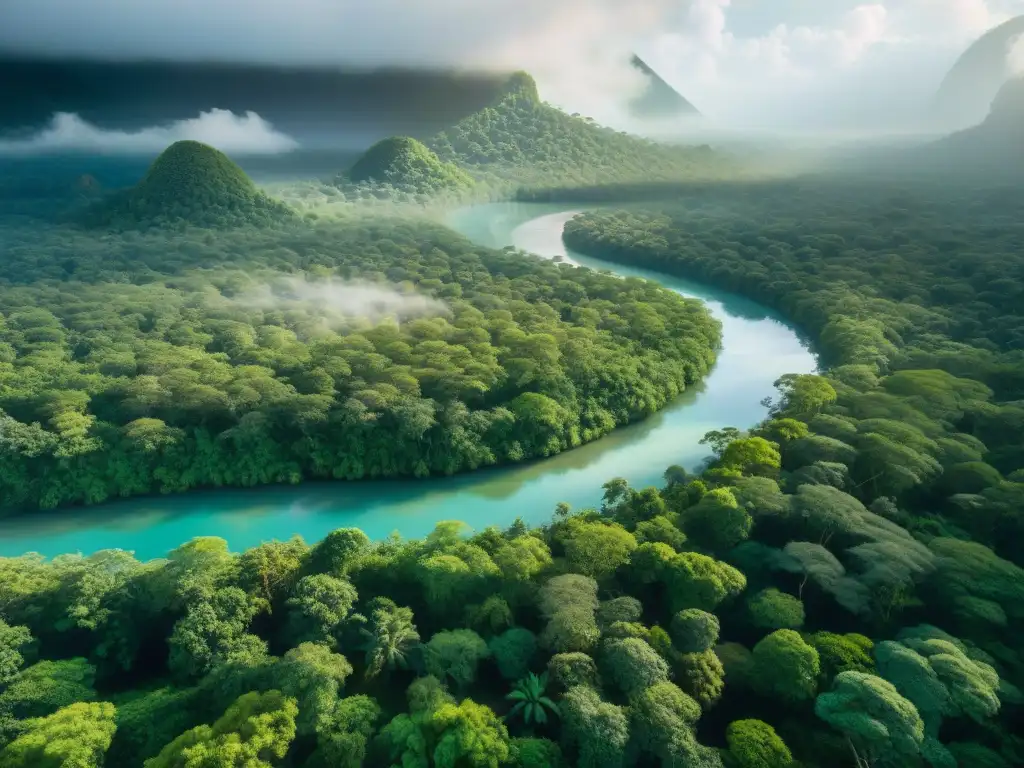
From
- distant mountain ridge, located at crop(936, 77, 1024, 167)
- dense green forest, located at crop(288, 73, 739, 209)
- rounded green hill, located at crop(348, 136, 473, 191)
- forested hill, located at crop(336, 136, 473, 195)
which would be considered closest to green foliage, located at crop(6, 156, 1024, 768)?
dense green forest, located at crop(288, 73, 739, 209)

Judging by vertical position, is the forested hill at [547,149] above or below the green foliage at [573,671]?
above

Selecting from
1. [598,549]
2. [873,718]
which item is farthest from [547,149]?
[873,718]

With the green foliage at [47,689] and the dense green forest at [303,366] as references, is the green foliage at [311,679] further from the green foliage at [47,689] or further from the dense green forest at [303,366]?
the dense green forest at [303,366]

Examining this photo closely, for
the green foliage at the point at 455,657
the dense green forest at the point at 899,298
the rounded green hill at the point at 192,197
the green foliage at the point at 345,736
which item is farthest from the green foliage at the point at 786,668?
the rounded green hill at the point at 192,197

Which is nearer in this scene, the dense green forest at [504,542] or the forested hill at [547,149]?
the dense green forest at [504,542]

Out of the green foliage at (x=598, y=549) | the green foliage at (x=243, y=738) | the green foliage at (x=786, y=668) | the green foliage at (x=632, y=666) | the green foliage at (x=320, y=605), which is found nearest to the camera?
the green foliage at (x=243, y=738)

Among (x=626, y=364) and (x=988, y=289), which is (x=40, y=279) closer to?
(x=626, y=364)

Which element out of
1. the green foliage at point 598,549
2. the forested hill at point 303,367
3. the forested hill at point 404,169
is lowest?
the green foliage at point 598,549

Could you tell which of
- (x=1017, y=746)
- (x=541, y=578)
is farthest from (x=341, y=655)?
(x=1017, y=746)
